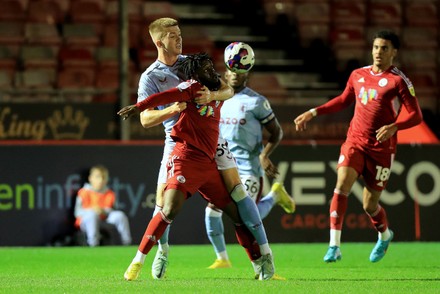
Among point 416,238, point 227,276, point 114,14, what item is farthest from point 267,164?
point 114,14

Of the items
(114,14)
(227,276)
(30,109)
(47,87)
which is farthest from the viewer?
(114,14)

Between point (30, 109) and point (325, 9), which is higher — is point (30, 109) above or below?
below

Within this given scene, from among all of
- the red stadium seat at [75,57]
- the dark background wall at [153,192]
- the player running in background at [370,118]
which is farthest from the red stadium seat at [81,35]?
the player running in background at [370,118]

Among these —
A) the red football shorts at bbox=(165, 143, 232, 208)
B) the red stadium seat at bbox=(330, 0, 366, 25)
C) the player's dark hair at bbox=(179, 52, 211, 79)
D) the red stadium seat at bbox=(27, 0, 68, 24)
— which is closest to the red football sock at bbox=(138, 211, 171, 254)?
the red football shorts at bbox=(165, 143, 232, 208)

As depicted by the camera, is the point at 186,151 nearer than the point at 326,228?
Yes

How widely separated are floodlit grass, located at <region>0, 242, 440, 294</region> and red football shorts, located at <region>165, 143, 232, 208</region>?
0.67 m

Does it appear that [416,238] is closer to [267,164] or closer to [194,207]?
[194,207]

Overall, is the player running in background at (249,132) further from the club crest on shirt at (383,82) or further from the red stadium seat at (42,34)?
the red stadium seat at (42,34)

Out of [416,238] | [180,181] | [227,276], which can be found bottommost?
[416,238]

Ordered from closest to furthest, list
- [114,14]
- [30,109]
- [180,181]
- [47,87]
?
[180,181] → [30,109] → [47,87] → [114,14]

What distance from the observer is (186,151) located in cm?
866

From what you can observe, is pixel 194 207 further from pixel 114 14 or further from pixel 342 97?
pixel 114 14

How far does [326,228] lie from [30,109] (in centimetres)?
446

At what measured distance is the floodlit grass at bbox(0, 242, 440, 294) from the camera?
27.2 feet
